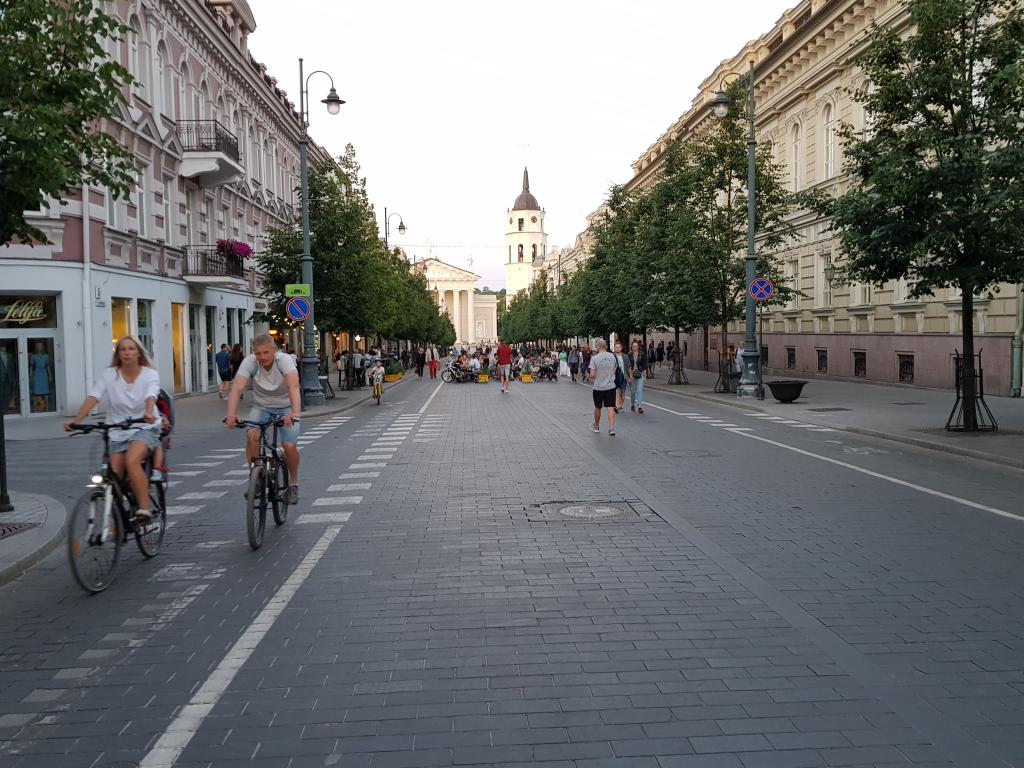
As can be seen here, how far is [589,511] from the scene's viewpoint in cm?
937

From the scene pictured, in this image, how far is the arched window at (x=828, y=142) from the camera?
112 ft

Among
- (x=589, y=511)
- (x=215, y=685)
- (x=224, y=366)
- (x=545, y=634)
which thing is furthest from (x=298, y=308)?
(x=215, y=685)

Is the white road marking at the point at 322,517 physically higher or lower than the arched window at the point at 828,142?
lower

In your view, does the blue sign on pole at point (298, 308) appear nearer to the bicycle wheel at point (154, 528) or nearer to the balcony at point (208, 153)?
the balcony at point (208, 153)

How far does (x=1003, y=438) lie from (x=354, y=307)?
69.4 feet

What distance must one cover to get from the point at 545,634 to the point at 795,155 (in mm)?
36847

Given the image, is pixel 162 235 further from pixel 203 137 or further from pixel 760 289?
pixel 760 289

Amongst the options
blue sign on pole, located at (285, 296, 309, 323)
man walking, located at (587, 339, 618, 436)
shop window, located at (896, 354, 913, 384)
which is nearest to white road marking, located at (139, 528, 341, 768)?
man walking, located at (587, 339, 618, 436)

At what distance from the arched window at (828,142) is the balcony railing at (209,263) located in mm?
22205

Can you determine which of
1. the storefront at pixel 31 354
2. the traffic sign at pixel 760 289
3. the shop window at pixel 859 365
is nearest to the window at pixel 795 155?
the shop window at pixel 859 365

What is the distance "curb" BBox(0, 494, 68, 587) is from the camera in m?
7.07

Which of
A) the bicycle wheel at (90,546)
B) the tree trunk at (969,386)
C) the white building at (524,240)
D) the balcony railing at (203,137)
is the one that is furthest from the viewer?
the white building at (524,240)

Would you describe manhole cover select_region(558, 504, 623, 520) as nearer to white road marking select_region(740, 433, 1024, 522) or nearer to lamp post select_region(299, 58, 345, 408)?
white road marking select_region(740, 433, 1024, 522)

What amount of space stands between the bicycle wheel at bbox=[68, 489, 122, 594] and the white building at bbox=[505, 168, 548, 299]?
16156cm
